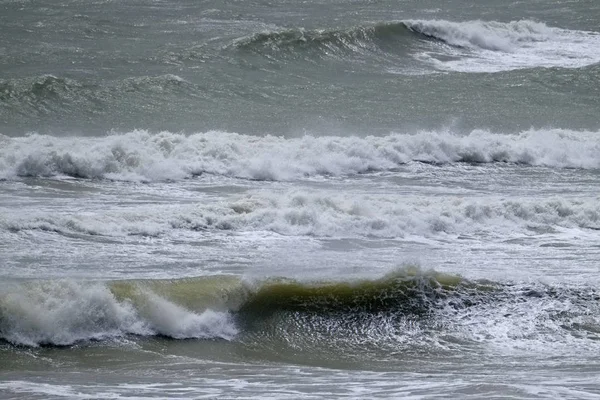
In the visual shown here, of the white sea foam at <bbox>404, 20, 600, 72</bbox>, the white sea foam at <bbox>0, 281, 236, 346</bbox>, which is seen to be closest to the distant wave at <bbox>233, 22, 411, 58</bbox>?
the white sea foam at <bbox>404, 20, 600, 72</bbox>

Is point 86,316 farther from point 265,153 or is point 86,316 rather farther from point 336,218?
point 265,153

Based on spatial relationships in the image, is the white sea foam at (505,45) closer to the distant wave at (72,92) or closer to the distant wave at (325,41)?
the distant wave at (325,41)

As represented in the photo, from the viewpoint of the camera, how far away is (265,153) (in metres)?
17.9

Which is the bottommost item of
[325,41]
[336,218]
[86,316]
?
[86,316]

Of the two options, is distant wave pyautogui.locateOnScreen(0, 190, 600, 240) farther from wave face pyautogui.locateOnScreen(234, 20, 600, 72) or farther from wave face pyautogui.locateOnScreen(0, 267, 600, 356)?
wave face pyautogui.locateOnScreen(234, 20, 600, 72)

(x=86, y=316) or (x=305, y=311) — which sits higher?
(x=86, y=316)

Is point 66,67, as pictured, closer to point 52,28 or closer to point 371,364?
point 52,28

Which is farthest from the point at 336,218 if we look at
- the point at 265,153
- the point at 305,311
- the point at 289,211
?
the point at 265,153

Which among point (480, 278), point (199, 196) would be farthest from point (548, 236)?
point (199, 196)

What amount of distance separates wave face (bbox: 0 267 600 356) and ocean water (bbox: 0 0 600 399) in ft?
0.08

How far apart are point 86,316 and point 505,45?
20.9 m

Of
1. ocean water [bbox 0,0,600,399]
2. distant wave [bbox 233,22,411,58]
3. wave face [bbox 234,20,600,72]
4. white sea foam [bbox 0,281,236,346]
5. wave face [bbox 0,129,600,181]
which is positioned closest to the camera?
ocean water [bbox 0,0,600,399]

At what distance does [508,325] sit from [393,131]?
32.1ft

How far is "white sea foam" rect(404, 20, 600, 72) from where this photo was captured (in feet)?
89.0
